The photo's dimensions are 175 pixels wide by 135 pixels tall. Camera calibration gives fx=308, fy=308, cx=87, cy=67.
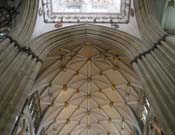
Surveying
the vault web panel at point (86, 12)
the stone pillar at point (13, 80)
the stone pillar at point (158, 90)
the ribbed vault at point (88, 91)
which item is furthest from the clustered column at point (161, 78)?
the stone pillar at point (13, 80)

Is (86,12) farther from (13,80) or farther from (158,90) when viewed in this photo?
(158,90)

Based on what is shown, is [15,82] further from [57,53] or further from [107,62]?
[107,62]

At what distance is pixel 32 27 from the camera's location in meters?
13.9

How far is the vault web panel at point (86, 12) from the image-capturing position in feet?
49.3

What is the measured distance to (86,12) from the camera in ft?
50.9

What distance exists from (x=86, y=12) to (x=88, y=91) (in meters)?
5.25

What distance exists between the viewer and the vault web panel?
49.3 feet

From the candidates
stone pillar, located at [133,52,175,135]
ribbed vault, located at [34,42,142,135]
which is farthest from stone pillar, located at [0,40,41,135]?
stone pillar, located at [133,52,175,135]

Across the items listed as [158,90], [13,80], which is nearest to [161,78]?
[158,90]

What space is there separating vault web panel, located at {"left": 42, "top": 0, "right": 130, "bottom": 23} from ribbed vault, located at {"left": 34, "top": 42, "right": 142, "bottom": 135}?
57.7 inches

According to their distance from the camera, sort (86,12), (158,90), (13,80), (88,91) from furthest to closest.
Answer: (88,91) → (86,12) → (13,80) → (158,90)

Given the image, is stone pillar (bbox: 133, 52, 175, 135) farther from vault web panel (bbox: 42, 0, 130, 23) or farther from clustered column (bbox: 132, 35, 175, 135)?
vault web panel (bbox: 42, 0, 130, 23)

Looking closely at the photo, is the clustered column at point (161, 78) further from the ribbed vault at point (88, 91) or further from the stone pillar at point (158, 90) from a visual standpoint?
the ribbed vault at point (88, 91)

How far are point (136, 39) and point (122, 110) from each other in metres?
5.83
